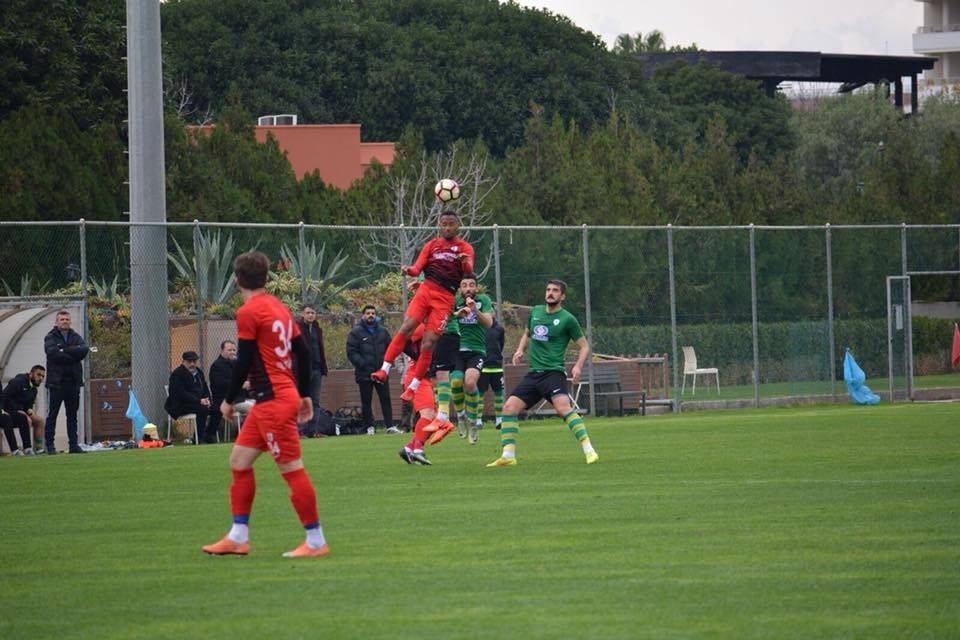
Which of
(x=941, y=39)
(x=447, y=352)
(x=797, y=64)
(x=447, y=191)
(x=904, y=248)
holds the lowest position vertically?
(x=447, y=352)

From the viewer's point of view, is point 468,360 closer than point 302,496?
No

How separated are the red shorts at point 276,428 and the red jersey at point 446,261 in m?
7.20

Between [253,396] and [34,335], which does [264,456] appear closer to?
[34,335]

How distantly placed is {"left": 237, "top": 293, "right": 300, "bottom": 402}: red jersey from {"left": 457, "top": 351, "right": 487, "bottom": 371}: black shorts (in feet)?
34.0

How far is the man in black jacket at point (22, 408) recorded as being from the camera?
22.8 meters

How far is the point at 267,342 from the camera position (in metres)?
10.5

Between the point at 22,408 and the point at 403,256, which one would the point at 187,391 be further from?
the point at 403,256

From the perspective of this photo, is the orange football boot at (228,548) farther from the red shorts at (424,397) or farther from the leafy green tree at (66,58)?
the leafy green tree at (66,58)

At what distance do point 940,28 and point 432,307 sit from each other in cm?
10131

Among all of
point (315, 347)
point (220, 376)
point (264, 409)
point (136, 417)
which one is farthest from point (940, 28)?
point (264, 409)

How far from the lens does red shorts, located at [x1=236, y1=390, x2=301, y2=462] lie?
406 inches

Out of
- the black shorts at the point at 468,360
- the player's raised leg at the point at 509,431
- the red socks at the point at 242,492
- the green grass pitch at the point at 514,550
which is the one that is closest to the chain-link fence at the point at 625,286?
the black shorts at the point at 468,360

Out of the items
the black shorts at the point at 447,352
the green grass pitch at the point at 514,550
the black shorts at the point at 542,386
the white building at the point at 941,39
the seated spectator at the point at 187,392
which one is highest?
the white building at the point at 941,39

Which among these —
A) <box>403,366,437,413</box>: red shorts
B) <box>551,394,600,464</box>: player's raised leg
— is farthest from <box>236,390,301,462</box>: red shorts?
<box>403,366,437,413</box>: red shorts
